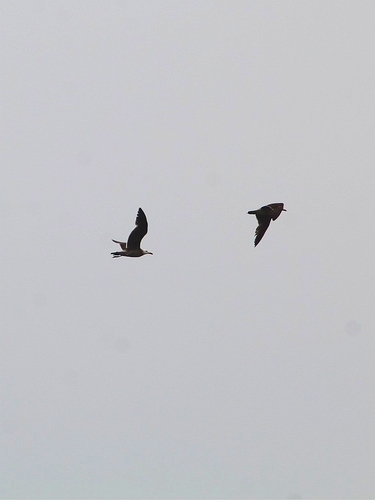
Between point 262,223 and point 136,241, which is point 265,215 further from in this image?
point 136,241

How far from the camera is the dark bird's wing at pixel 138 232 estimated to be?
5062cm

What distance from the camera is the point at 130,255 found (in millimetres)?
52375

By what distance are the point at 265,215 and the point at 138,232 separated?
632cm

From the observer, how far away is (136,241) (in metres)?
51.7

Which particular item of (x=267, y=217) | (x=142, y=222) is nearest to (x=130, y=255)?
(x=142, y=222)

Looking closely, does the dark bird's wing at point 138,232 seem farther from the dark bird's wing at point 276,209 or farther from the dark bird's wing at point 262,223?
the dark bird's wing at point 276,209

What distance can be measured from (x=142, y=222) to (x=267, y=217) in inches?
245

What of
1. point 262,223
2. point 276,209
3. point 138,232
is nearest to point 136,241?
point 138,232

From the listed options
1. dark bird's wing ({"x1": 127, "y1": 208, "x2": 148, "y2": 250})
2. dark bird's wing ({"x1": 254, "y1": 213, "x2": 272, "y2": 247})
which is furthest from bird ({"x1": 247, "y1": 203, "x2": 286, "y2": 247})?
dark bird's wing ({"x1": 127, "y1": 208, "x2": 148, "y2": 250})

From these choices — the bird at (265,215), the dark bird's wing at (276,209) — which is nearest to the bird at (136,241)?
the bird at (265,215)

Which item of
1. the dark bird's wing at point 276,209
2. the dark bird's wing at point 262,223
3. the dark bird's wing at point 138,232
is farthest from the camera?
the dark bird's wing at point 262,223

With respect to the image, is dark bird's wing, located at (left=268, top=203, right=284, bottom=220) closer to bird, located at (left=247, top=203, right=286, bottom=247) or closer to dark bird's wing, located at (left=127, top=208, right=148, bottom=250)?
bird, located at (left=247, top=203, right=286, bottom=247)

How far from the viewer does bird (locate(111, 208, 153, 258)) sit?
166ft

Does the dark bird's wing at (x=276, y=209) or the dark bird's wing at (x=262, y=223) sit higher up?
the dark bird's wing at (x=276, y=209)
